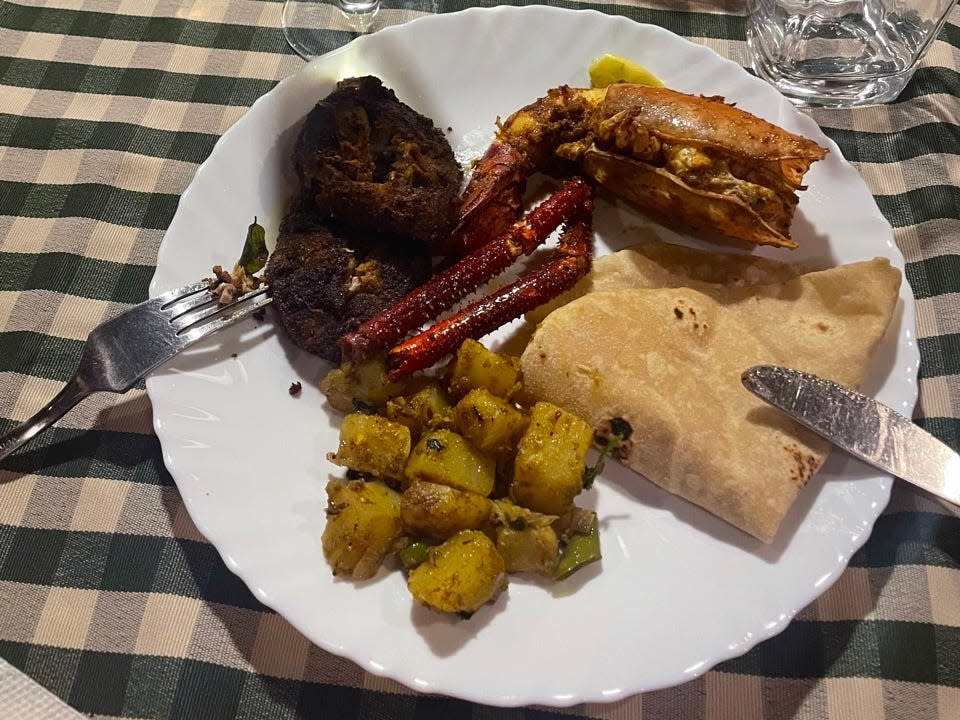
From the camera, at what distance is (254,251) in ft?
7.72

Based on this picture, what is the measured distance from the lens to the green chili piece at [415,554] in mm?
1744

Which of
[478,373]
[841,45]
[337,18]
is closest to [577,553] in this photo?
[478,373]

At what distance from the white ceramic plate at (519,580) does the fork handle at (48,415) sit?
0.88 feet

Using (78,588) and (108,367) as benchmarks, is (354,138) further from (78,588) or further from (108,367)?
(78,588)

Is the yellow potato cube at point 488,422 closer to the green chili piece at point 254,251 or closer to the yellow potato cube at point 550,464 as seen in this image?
the yellow potato cube at point 550,464

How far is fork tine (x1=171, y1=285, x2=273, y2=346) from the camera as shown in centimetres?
210

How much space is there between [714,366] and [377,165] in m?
1.21

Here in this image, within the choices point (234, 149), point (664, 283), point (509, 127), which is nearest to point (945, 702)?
point (664, 283)

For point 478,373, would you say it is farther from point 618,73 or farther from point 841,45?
point 841,45

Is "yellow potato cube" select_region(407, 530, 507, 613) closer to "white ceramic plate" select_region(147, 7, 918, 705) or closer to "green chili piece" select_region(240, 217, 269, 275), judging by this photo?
"white ceramic plate" select_region(147, 7, 918, 705)

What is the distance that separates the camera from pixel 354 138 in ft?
7.55

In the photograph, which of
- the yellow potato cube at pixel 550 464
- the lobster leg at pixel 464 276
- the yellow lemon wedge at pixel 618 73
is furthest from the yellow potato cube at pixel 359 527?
the yellow lemon wedge at pixel 618 73

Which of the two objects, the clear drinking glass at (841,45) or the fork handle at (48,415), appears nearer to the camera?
the fork handle at (48,415)

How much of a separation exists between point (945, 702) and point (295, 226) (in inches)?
86.9
